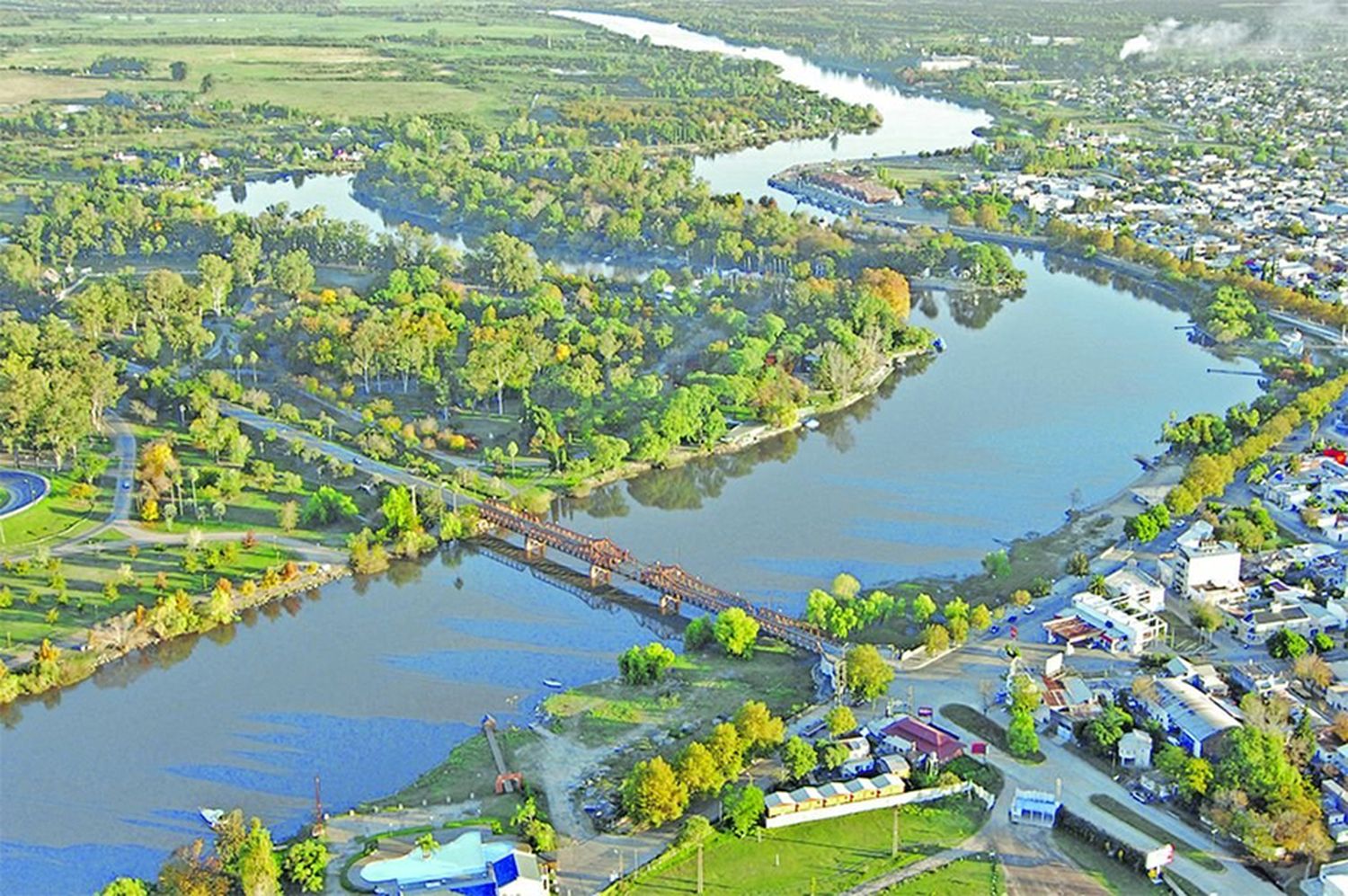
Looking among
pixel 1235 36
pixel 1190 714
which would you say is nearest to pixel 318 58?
pixel 1235 36

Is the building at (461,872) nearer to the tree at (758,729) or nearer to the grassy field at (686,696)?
the grassy field at (686,696)

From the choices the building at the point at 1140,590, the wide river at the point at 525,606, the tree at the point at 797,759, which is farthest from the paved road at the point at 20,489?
the building at the point at 1140,590

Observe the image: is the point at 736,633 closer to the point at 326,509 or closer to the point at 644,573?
the point at 644,573

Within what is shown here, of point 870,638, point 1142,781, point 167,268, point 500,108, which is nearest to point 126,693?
point 870,638

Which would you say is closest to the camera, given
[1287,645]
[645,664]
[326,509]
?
[1287,645]

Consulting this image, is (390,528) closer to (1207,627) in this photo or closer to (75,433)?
(75,433)

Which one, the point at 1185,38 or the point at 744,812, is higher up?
the point at 1185,38

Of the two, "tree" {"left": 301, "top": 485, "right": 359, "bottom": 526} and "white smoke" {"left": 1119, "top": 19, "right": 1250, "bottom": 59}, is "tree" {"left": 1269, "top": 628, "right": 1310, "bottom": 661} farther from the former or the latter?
"white smoke" {"left": 1119, "top": 19, "right": 1250, "bottom": 59}
